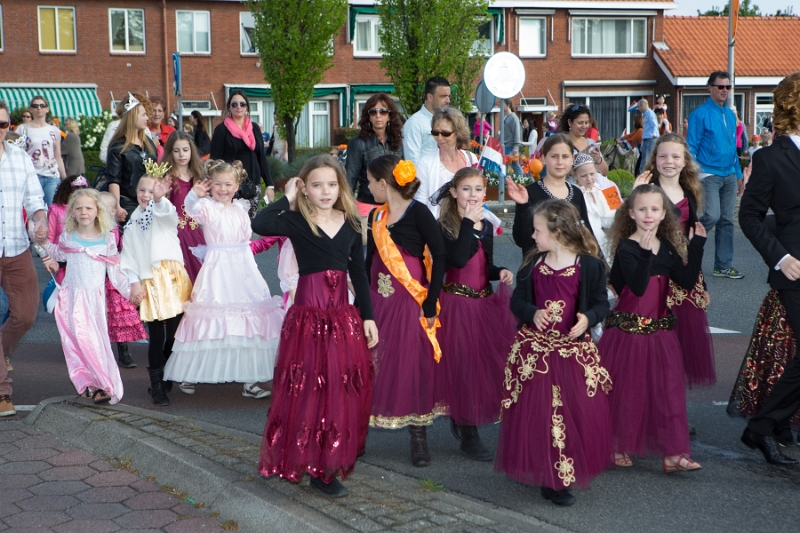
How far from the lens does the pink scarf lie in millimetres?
8930

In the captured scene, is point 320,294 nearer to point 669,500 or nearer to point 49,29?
point 669,500

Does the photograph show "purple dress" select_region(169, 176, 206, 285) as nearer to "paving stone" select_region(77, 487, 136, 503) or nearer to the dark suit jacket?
"paving stone" select_region(77, 487, 136, 503)

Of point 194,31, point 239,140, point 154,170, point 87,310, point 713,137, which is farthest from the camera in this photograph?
point 194,31

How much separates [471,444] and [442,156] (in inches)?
88.7

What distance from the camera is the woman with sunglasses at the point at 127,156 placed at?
8.76m

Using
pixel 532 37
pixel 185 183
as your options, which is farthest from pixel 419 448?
pixel 532 37

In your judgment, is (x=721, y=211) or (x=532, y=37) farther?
(x=532, y=37)

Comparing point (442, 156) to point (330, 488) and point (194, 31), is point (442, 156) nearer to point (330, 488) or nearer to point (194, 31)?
point (330, 488)

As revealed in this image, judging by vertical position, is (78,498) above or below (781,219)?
Answer: below

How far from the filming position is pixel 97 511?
4.82 m

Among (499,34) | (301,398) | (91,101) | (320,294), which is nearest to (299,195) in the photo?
(320,294)

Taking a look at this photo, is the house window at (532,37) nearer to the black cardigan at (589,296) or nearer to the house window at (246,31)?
the house window at (246,31)

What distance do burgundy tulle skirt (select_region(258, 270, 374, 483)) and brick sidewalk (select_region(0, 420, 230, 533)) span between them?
1.56 feet

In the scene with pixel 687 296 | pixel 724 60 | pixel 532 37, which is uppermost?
pixel 532 37
